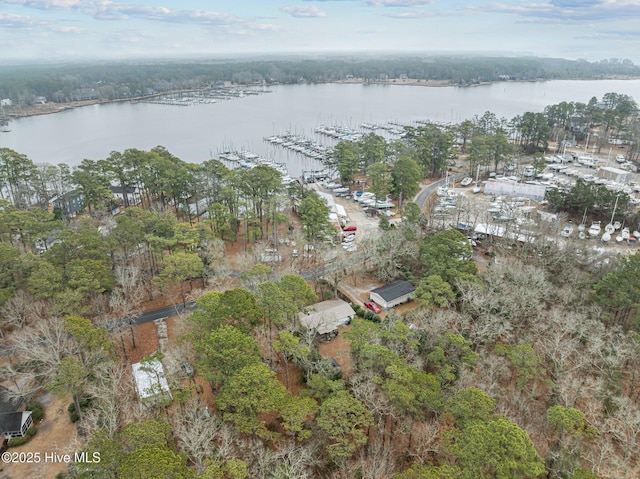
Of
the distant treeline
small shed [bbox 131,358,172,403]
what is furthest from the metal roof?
the distant treeline

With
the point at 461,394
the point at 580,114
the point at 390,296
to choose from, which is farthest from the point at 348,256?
the point at 580,114

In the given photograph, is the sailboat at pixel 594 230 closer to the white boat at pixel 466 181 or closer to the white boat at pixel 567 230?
the white boat at pixel 567 230

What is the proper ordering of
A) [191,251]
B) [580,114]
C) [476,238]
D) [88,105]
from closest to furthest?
[191,251] → [476,238] → [580,114] → [88,105]

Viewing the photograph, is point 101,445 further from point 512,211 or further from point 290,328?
point 512,211

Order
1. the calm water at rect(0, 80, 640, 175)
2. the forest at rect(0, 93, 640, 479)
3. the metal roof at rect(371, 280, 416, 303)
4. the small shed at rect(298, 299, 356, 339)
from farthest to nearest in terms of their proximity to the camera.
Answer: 1. the calm water at rect(0, 80, 640, 175)
2. the metal roof at rect(371, 280, 416, 303)
3. the small shed at rect(298, 299, 356, 339)
4. the forest at rect(0, 93, 640, 479)

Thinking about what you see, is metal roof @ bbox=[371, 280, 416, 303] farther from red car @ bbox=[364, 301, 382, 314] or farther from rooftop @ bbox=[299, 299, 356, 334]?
rooftop @ bbox=[299, 299, 356, 334]

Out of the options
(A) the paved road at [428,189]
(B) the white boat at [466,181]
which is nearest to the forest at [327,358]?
(A) the paved road at [428,189]
